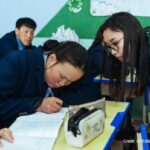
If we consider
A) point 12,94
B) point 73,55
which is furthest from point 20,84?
point 73,55

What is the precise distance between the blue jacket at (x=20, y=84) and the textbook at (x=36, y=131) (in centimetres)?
11

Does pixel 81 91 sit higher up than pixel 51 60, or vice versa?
pixel 51 60

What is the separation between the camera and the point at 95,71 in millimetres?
1974

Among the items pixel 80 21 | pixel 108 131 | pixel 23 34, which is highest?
pixel 80 21

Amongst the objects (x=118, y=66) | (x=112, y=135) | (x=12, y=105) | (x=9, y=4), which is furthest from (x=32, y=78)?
(x=9, y=4)

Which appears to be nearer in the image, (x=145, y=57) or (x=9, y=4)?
(x=145, y=57)

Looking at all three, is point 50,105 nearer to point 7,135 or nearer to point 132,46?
point 7,135

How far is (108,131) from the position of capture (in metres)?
1.22

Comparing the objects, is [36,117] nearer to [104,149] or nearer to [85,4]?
[104,149]

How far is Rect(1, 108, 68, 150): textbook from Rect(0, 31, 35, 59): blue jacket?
68.7 inches

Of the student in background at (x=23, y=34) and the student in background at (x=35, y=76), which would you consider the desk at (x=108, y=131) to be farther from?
the student in background at (x=23, y=34)

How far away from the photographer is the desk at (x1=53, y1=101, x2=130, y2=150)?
1097 millimetres

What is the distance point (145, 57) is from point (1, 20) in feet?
8.23

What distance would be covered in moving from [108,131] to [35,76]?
0.51 m
